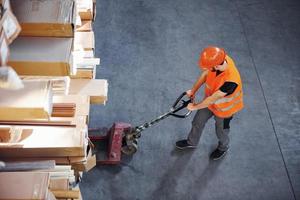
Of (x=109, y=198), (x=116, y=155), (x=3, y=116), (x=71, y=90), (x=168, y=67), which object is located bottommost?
(x=109, y=198)

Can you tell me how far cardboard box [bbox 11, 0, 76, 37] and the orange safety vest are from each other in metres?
2.01

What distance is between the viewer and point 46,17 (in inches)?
111

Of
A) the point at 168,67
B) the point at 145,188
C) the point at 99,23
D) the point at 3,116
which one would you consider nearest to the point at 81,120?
the point at 3,116

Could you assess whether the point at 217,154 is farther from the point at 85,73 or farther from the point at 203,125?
the point at 85,73

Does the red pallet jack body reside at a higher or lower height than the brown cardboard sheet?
lower

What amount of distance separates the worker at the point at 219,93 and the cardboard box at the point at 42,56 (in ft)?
5.93

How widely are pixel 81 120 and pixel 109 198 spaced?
1.49 m

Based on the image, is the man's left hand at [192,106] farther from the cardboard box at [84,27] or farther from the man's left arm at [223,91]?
the cardboard box at [84,27]

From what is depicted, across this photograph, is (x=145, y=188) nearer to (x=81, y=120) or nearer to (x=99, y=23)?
(x=81, y=120)

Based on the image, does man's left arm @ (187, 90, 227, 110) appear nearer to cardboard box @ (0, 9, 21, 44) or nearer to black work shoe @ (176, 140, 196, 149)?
black work shoe @ (176, 140, 196, 149)

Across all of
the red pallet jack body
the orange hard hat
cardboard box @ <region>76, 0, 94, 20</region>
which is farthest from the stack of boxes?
the orange hard hat

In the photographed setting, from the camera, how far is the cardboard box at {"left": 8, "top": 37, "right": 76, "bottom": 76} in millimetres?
2785

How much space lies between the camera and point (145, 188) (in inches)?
205

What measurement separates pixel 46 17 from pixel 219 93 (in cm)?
224
